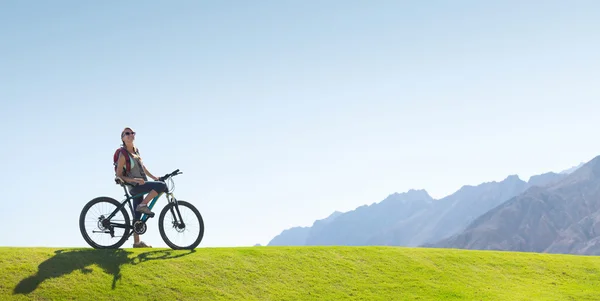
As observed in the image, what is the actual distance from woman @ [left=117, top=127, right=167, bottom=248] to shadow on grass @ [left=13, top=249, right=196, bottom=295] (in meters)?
1.38

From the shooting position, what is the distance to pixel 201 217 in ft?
59.6

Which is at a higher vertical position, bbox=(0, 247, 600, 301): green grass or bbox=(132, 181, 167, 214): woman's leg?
bbox=(132, 181, 167, 214): woman's leg

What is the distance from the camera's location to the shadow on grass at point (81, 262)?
14.8 m

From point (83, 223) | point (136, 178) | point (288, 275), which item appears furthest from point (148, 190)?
point (288, 275)

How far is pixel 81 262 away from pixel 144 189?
289cm

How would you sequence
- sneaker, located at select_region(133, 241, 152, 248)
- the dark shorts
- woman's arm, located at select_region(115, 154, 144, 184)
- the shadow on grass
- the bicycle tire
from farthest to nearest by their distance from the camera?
sneaker, located at select_region(133, 241, 152, 248), the dark shorts, woman's arm, located at select_region(115, 154, 144, 184), the bicycle tire, the shadow on grass

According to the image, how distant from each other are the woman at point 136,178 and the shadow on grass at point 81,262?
1.38 metres

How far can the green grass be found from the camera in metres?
15.2

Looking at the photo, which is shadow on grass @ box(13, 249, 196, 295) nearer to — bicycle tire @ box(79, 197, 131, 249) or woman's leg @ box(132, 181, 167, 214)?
bicycle tire @ box(79, 197, 131, 249)

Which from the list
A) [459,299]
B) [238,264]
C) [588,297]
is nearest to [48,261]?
[238,264]

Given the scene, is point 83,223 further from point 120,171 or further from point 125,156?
point 125,156

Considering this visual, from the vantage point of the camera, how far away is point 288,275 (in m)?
18.4

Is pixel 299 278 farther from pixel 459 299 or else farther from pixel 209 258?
pixel 459 299

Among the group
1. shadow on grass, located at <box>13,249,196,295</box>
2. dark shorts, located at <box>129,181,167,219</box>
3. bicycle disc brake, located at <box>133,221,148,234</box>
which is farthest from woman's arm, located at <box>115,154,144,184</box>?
shadow on grass, located at <box>13,249,196,295</box>
